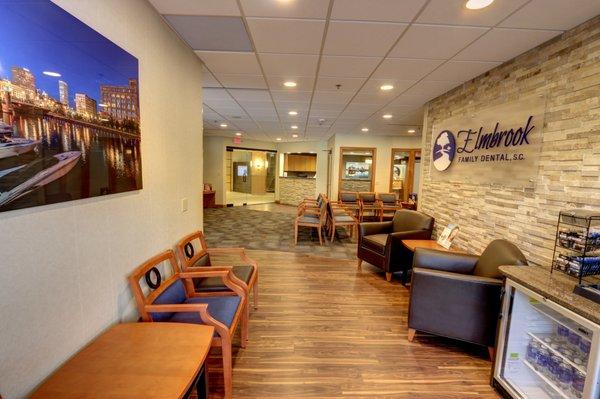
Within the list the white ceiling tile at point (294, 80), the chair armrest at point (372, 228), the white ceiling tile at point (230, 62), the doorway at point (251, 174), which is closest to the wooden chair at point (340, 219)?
the chair armrest at point (372, 228)

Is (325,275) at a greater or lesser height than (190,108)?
lesser

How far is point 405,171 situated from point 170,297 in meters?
7.96

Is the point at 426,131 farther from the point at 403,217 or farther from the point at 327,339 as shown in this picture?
the point at 327,339

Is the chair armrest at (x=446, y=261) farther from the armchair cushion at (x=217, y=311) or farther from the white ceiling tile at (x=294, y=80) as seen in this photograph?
the white ceiling tile at (x=294, y=80)

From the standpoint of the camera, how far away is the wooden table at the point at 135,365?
1074 mm

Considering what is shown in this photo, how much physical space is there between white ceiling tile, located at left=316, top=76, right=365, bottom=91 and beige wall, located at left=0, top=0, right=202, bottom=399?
5.19 feet

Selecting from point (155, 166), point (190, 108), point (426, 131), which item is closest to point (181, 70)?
point (190, 108)

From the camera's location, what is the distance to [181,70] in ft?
7.98

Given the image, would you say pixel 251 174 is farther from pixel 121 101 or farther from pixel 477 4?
pixel 477 4

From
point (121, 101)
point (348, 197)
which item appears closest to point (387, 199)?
point (348, 197)

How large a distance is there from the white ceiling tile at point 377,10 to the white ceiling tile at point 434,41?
0.71ft

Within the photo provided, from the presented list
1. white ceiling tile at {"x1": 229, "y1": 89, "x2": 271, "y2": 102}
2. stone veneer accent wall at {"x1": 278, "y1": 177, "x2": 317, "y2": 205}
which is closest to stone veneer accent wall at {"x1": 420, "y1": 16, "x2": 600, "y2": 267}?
white ceiling tile at {"x1": 229, "y1": 89, "x2": 271, "y2": 102}

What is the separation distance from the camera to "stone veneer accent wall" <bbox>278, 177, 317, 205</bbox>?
10969 mm

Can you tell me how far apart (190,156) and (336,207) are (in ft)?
14.4
